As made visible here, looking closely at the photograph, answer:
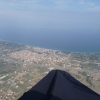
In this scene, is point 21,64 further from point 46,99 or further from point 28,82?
point 46,99

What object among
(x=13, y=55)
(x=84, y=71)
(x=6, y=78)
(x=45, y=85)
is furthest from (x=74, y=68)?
(x=45, y=85)

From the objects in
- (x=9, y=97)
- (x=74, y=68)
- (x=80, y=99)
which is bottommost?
(x=9, y=97)

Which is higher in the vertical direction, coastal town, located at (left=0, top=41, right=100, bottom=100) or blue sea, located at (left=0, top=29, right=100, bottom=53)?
blue sea, located at (left=0, top=29, right=100, bottom=53)

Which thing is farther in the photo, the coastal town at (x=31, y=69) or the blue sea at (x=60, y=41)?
the blue sea at (x=60, y=41)

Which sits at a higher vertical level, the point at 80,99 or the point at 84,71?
the point at 80,99

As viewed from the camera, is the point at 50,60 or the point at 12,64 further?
the point at 50,60

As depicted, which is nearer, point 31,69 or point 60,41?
point 31,69

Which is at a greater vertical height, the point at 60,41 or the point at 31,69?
the point at 60,41

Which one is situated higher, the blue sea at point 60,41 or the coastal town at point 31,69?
the blue sea at point 60,41
